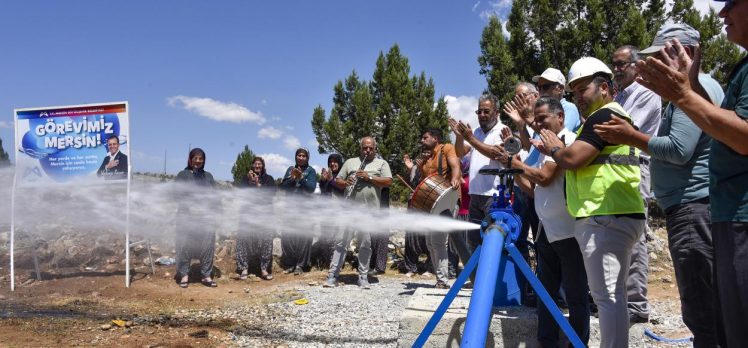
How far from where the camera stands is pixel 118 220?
28.2ft

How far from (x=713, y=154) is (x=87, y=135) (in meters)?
8.95

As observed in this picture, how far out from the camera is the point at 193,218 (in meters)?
8.95

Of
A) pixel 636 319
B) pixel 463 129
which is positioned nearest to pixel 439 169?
pixel 463 129

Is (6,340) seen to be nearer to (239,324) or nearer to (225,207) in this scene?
(239,324)

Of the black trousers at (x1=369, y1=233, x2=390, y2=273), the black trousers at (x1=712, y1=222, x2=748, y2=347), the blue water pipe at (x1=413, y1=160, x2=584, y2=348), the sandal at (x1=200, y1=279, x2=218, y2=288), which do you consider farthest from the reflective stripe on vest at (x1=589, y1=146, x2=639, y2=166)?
the sandal at (x1=200, y1=279, x2=218, y2=288)

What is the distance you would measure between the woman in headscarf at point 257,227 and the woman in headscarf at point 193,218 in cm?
69

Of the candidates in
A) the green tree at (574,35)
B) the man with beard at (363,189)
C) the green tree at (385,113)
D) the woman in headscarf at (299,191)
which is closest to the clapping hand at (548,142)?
the man with beard at (363,189)

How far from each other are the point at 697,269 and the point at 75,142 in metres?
8.92

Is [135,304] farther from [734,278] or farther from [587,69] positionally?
[734,278]

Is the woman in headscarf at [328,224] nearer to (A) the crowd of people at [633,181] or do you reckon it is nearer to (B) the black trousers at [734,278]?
(A) the crowd of people at [633,181]

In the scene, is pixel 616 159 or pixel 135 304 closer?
pixel 616 159

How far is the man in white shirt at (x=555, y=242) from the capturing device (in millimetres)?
3438

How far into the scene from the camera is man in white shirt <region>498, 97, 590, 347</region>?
11.3 ft

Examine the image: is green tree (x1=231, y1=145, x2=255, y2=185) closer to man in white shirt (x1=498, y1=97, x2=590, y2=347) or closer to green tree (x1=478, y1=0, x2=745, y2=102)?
green tree (x1=478, y1=0, x2=745, y2=102)
